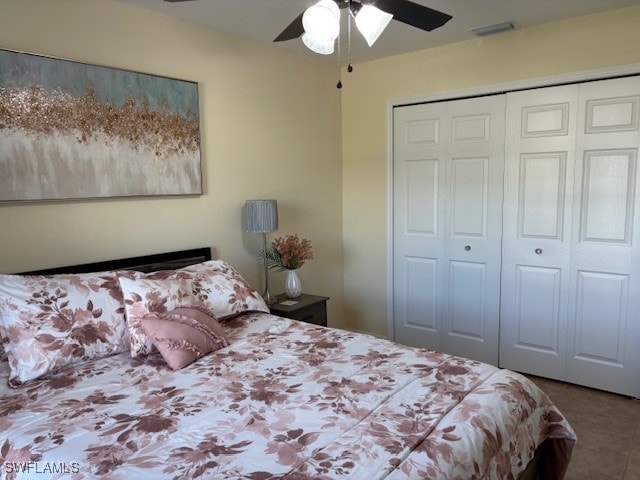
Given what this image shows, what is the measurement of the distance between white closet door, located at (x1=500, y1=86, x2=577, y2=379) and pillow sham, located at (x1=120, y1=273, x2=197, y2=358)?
89.2 inches

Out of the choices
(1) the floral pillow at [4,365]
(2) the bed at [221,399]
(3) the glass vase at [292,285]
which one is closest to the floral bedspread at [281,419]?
(2) the bed at [221,399]

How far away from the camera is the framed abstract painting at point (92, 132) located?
7.06 ft

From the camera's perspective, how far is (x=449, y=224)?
11.7 feet

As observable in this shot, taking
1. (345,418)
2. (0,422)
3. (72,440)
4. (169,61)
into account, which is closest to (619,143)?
(345,418)

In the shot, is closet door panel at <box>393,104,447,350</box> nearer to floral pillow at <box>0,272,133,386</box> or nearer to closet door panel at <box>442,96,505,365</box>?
closet door panel at <box>442,96,505,365</box>

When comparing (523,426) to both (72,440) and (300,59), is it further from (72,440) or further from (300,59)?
(300,59)

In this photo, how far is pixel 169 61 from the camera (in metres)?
2.76

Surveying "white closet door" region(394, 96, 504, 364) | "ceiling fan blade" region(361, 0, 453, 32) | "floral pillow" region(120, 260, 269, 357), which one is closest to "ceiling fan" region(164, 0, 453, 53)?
"ceiling fan blade" region(361, 0, 453, 32)

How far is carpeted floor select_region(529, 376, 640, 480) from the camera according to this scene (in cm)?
226

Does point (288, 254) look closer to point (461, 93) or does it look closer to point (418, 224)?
point (418, 224)

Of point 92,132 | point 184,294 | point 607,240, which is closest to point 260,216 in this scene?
point 184,294

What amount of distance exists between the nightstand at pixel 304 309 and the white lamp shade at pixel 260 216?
1.70ft

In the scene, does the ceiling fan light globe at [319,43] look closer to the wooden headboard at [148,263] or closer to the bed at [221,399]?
the bed at [221,399]

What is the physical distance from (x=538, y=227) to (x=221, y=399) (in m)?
2.49
